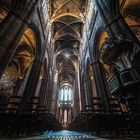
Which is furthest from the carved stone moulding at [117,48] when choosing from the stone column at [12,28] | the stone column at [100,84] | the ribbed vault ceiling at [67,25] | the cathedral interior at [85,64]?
the ribbed vault ceiling at [67,25]

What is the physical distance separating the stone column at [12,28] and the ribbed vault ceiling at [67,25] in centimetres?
911

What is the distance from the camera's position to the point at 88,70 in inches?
622

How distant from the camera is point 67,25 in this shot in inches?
723

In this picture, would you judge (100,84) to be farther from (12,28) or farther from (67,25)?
(67,25)

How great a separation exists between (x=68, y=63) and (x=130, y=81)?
2529 cm

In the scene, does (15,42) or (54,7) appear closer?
(15,42)

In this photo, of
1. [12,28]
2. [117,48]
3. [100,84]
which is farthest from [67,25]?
[117,48]

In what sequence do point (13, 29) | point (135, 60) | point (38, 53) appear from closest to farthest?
point (135, 60)
point (13, 29)
point (38, 53)

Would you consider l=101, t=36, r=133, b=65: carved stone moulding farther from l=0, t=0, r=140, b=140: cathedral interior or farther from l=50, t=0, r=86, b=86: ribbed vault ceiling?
l=50, t=0, r=86, b=86: ribbed vault ceiling

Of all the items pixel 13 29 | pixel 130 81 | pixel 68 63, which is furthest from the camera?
pixel 68 63

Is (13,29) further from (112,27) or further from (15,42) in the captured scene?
(112,27)

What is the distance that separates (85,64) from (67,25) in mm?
→ 6813

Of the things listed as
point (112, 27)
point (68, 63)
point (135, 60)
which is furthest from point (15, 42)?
point (68, 63)

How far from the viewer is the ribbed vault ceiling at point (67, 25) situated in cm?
1579
